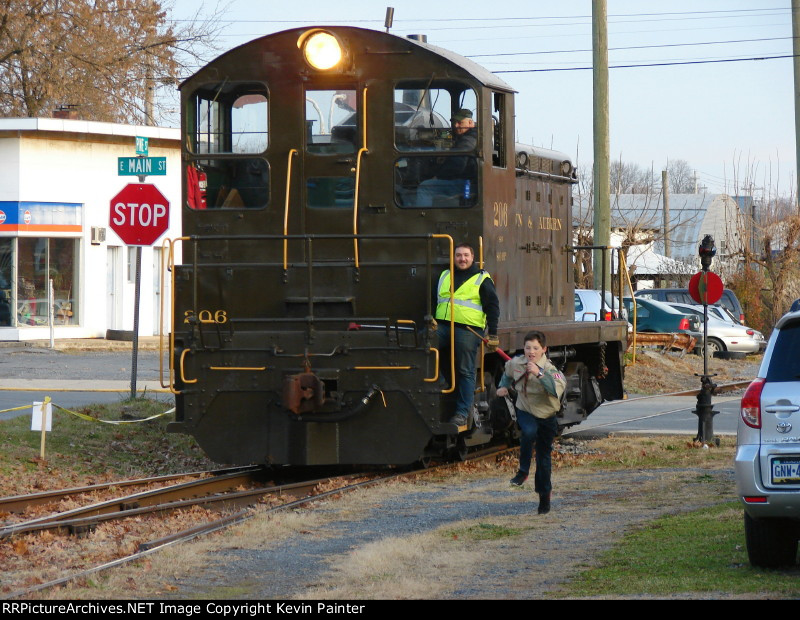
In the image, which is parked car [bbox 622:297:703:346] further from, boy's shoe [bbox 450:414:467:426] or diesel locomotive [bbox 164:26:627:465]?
boy's shoe [bbox 450:414:467:426]

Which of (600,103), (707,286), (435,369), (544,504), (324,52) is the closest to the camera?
(544,504)

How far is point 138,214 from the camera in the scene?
15.1 meters

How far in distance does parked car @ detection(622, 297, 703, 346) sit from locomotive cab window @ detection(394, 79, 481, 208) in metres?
20.6

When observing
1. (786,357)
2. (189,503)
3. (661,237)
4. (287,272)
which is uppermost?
(661,237)

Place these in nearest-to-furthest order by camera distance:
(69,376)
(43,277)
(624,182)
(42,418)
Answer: (42,418) → (69,376) → (43,277) → (624,182)

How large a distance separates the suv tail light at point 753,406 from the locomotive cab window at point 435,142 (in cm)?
459

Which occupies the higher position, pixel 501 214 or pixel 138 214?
pixel 138 214

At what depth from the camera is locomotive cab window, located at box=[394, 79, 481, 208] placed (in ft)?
36.6

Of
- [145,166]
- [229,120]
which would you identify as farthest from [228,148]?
[145,166]

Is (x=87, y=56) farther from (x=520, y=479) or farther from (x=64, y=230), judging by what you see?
(x=520, y=479)

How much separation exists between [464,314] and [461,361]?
433mm

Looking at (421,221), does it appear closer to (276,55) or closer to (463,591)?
(276,55)
